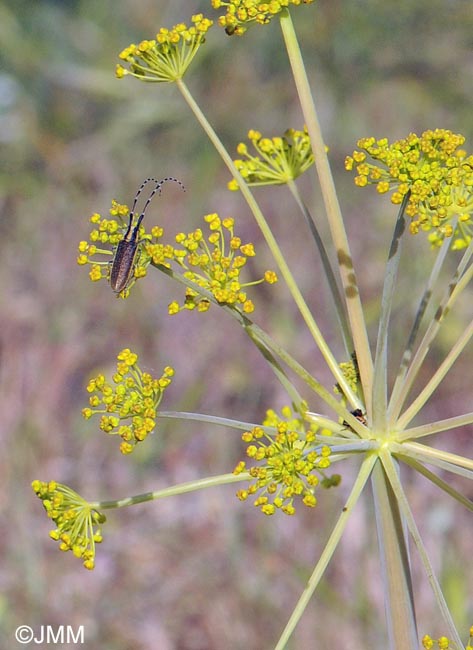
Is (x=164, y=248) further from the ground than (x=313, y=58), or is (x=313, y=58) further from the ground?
(x=313, y=58)

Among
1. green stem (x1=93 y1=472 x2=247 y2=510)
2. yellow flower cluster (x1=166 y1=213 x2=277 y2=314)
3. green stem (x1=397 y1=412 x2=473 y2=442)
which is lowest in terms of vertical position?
green stem (x1=93 y1=472 x2=247 y2=510)

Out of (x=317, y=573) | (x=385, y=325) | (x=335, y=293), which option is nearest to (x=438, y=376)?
(x=385, y=325)

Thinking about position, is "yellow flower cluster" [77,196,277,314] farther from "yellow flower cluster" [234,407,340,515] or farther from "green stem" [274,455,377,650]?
"green stem" [274,455,377,650]

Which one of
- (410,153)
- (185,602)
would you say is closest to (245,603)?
(185,602)

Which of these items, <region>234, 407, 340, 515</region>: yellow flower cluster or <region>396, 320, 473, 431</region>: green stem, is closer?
<region>234, 407, 340, 515</region>: yellow flower cluster

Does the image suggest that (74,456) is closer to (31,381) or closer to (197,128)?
(31,381)

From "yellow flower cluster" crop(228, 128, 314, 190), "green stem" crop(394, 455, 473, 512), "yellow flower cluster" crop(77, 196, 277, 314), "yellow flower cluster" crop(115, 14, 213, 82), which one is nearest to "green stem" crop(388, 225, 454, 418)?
"green stem" crop(394, 455, 473, 512)
